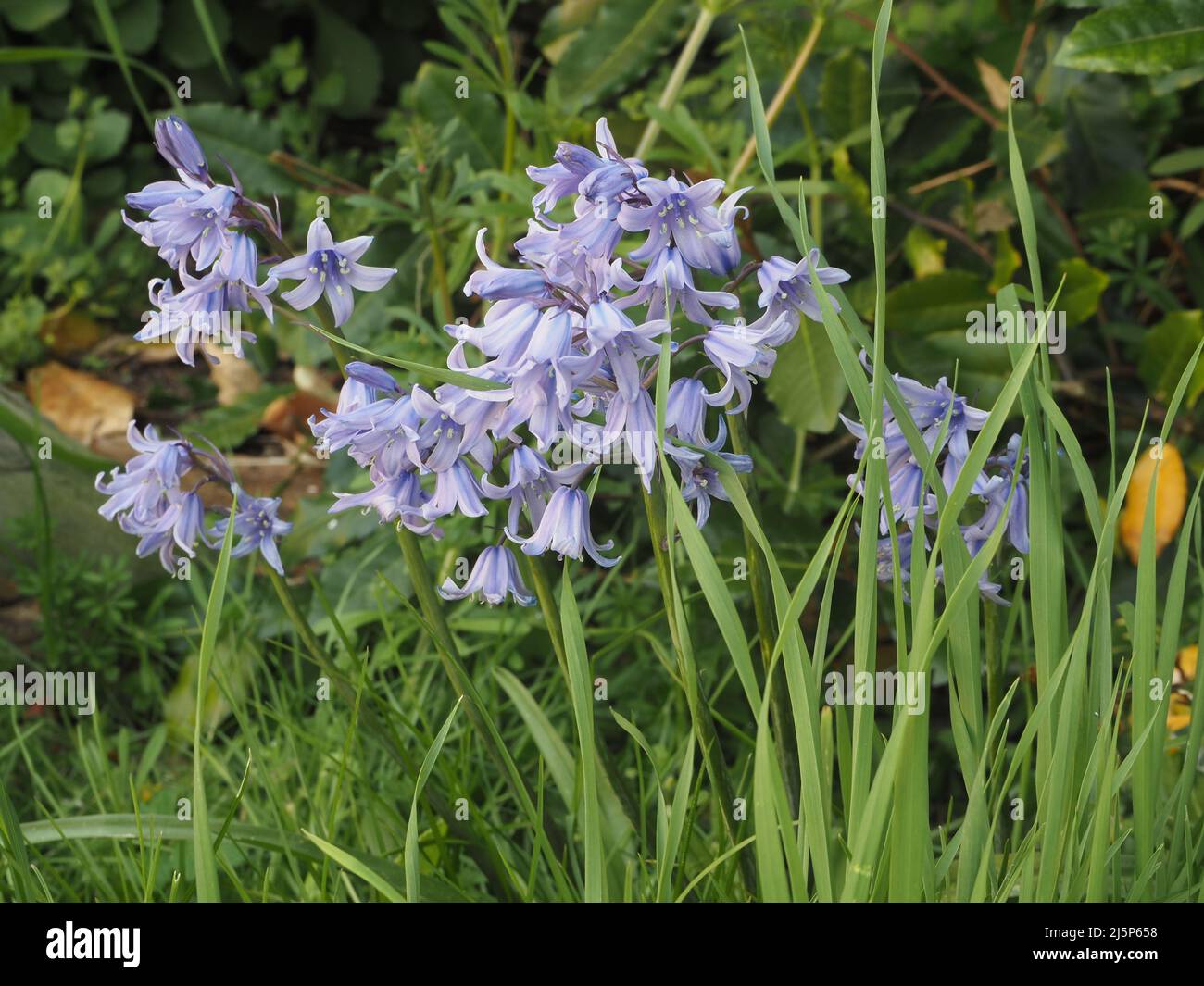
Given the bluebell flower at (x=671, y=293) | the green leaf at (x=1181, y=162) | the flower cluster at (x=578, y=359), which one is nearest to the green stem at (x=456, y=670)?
the flower cluster at (x=578, y=359)

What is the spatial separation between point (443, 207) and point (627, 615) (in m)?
0.73

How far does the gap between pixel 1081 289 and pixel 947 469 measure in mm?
992

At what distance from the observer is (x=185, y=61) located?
10.7 ft

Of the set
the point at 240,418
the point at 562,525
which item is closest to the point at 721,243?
the point at 562,525

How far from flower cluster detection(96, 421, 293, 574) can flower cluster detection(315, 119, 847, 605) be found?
241mm

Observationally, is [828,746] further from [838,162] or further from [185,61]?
[185,61]

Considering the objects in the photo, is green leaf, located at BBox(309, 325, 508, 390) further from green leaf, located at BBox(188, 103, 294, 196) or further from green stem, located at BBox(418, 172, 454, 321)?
green leaf, located at BBox(188, 103, 294, 196)

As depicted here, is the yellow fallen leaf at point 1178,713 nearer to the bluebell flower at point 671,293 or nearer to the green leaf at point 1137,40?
the green leaf at point 1137,40

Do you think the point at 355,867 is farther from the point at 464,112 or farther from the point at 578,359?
the point at 464,112

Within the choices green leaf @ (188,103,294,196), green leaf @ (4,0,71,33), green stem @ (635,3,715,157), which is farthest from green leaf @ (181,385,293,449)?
green leaf @ (4,0,71,33)

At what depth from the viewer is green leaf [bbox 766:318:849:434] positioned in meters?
1.93

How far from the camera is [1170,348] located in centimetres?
209

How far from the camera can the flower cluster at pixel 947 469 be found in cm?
117
